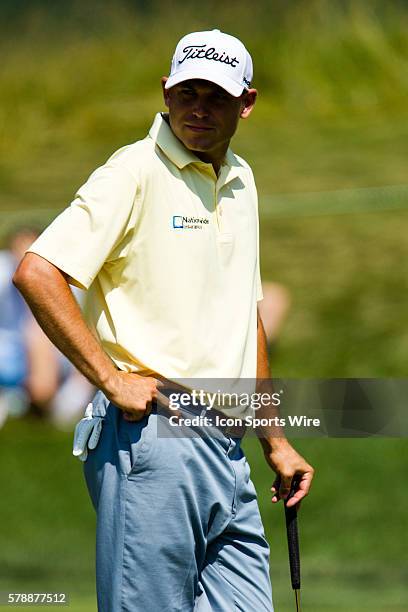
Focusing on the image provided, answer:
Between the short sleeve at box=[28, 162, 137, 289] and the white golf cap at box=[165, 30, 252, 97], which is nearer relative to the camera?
the short sleeve at box=[28, 162, 137, 289]

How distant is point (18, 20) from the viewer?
11.7 meters

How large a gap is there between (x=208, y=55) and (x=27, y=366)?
4.24 meters

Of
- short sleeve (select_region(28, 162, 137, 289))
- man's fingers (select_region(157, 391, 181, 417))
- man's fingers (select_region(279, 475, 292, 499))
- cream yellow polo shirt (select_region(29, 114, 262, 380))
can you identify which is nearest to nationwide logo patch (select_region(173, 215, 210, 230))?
cream yellow polo shirt (select_region(29, 114, 262, 380))

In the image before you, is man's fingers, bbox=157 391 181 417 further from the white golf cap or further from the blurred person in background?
the blurred person in background

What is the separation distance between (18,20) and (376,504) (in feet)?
20.9

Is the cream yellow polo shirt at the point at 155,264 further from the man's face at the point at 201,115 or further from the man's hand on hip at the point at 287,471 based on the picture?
the man's hand on hip at the point at 287,471

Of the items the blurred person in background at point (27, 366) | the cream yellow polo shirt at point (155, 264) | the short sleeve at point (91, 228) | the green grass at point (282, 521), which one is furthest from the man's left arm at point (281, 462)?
the blurred person in background at point (27, 366)

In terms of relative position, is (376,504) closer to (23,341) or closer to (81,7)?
(23,341)

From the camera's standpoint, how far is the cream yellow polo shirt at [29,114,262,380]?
277cm

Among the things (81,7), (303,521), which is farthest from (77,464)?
(81,7)

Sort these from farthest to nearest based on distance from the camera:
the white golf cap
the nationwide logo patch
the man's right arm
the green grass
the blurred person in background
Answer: the blurred person in background → the green grass → the white golf cap → the nationwide logo patch → the man's right arm

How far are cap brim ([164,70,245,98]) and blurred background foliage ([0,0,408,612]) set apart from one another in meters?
2.46

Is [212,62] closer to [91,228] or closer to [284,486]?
[91,228]

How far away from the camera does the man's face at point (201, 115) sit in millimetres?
2953
